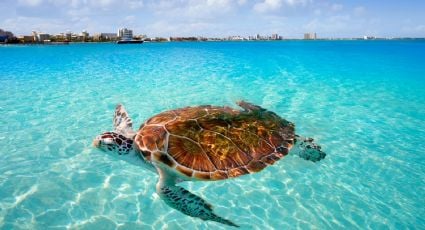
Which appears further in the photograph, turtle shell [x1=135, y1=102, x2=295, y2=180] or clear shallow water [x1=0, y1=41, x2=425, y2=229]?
clear shallow water [x1=0, y1=41, x2=425, y2=229]

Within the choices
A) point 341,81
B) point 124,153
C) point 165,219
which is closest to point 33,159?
point 124,153

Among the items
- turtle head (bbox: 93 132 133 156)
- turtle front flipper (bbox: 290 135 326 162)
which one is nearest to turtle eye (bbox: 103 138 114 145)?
turtle head (bbox: 93 132 133 156)

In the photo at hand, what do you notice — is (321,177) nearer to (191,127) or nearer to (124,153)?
(191,127)

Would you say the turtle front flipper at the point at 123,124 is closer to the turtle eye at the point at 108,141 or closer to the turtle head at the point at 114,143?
the turtle head at the point at 114,143

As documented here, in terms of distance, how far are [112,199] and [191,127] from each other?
223 centimetres

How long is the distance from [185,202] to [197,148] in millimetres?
996

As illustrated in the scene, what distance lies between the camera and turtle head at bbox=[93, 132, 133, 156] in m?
5.54

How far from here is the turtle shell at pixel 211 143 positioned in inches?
205

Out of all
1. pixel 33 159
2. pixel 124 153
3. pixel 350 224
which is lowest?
pixel 350 224

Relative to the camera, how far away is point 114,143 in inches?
221

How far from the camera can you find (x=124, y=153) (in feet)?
18.8

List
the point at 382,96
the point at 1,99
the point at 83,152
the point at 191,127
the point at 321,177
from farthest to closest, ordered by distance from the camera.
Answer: the point at 382,96 < the point at 1,99 < the point at 83,152 < the point at 321,177 < the point at 191,127

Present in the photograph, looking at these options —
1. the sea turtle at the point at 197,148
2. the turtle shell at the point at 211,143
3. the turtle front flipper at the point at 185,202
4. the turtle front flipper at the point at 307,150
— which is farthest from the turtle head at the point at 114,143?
the turtle front flipper at the point at 307,150

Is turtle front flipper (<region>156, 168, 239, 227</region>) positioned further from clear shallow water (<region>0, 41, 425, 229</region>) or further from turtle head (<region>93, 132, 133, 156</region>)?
turtle head (<region>93, 132, 133, 156</region>)
